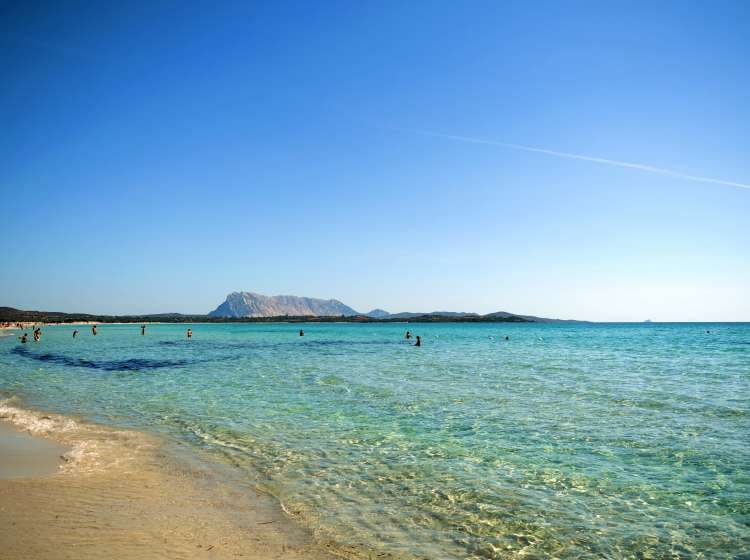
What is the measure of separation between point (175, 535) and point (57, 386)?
21622 millimetres

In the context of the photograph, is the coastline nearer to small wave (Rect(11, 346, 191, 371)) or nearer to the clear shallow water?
the clear shallow water

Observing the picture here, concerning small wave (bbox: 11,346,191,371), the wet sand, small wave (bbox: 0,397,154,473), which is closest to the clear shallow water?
small wave (bbox: 0,397,154,473)

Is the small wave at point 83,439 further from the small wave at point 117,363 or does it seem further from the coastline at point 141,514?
the small wave at point 117,363

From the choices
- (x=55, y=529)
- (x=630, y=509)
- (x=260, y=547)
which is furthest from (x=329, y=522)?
(x=630, y=509)

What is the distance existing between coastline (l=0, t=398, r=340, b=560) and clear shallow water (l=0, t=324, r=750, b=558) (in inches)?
30.1

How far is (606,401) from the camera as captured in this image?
19031mm

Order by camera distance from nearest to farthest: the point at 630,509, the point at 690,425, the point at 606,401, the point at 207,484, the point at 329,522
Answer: the point at 329,522 → the point at 630,509 → the point at 207,484 → the point at 690,425 → the point at 606,401

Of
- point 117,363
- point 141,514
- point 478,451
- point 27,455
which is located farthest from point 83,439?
point 117,363

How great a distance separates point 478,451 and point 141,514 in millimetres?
7807

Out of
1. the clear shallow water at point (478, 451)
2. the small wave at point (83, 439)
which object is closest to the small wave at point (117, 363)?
the clear shallow water at point (478, 451)

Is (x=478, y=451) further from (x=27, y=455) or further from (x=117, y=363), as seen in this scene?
(x=117, y=363)

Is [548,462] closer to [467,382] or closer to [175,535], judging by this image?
[175,535]

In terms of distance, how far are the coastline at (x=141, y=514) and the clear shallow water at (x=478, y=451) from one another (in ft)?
2.51

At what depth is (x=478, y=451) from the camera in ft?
38.8
